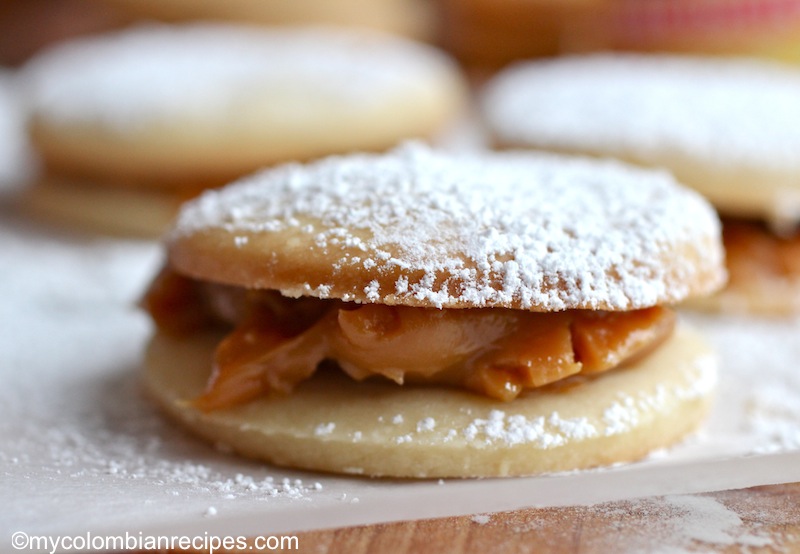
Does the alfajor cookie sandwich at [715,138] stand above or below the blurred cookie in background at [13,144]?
above

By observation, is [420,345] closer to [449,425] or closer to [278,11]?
[449,425]

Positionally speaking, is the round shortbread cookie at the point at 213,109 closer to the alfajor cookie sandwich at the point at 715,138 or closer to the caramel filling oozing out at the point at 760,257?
the alfajor cookie sandwich at the point at 715,138

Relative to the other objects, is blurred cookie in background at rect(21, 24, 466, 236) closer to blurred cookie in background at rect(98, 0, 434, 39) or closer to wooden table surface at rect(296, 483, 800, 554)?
blurred cookie in background at rect(98, 0, 434, 39)

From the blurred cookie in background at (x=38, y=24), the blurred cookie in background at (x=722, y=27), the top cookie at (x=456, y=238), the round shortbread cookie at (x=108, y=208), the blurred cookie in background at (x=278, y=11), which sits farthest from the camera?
the blurred cookie in background at (x=38, y=24)

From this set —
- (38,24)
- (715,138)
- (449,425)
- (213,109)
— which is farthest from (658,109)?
(38,24)

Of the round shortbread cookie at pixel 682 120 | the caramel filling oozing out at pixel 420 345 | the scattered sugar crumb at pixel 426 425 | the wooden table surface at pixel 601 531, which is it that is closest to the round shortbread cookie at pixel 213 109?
the round shortbread cookie at pixel 682 120

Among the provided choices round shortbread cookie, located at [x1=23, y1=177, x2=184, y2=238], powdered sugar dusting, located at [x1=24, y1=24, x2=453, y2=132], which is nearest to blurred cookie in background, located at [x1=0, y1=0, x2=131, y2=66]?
powdered sugar dusting, located at [x1=24, y1=24, x2=453, y2=132]

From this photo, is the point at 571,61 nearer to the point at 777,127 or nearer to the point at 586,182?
the point at 777,127
